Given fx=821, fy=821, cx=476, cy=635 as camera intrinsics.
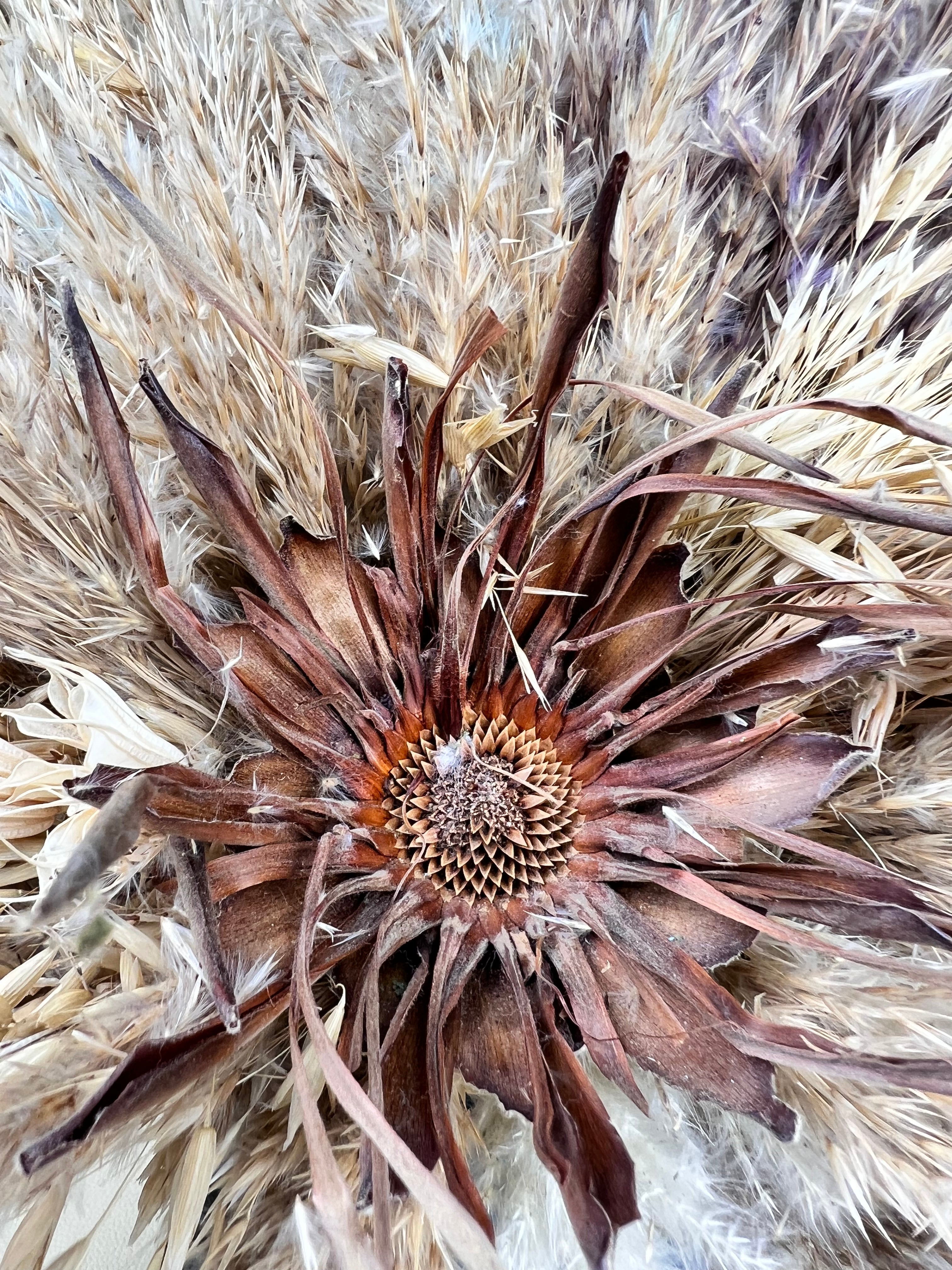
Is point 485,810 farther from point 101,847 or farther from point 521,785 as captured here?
point 101,847

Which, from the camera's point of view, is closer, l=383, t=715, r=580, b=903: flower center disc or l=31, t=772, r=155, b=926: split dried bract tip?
l=31, t=772, r=155, b=926: split dried bract tip

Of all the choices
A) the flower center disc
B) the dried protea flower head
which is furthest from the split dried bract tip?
the flower center disc

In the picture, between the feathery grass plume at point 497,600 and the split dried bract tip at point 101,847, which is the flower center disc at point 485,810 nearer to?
the feathery grass plume at point 497,600

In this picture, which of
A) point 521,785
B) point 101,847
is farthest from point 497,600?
point 101,847

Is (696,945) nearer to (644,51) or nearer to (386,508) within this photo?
(386,508)

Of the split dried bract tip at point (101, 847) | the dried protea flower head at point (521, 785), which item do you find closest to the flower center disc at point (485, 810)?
the dried protea flower head at point (521, 785)

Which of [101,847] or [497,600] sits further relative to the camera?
[497,600]

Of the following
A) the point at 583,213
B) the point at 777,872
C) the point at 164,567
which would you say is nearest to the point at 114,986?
the point at 164,567

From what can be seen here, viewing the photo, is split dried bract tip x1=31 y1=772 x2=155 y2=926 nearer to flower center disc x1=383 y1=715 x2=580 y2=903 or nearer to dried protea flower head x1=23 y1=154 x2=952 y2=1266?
dried protea flower head x1=23 y1=154 x2=952 y2=1266
